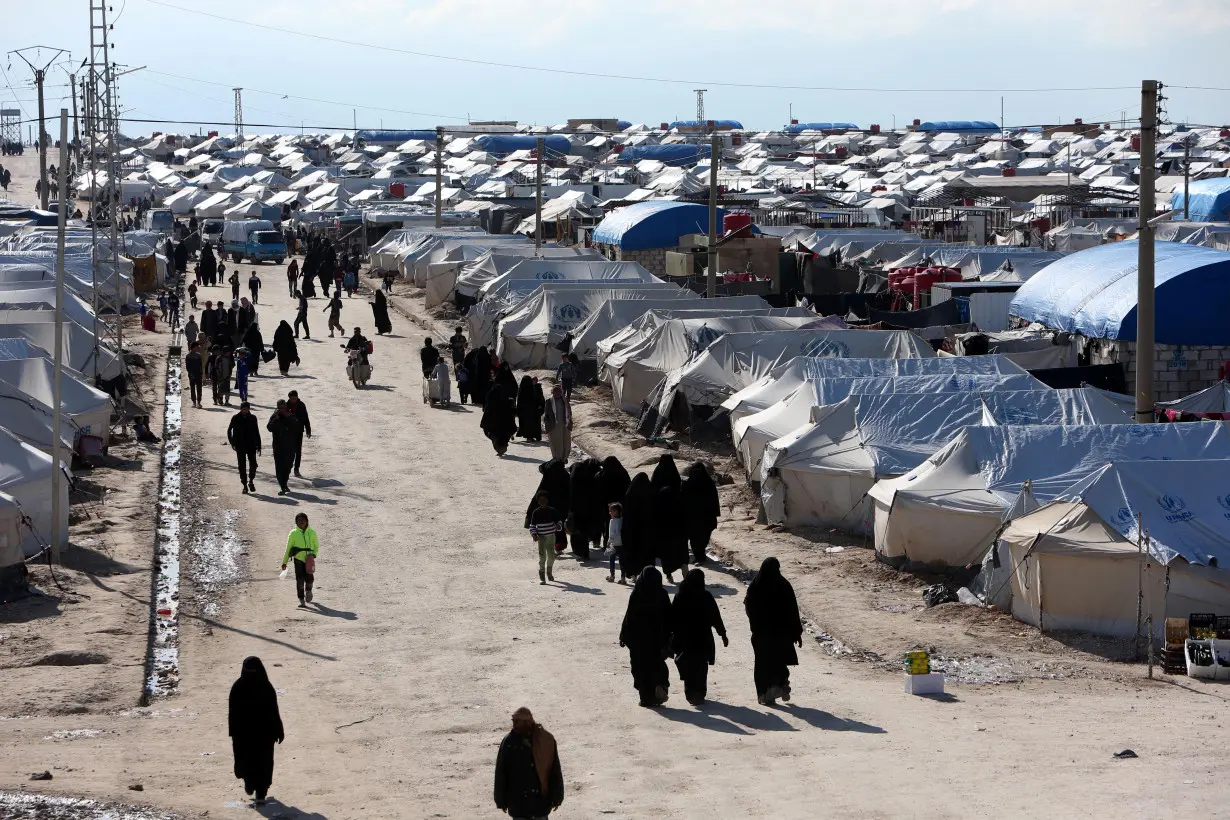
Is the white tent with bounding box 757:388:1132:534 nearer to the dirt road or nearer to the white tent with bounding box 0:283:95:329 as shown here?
the dirt road

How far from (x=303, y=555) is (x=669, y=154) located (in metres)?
98.4

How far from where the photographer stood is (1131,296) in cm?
2272

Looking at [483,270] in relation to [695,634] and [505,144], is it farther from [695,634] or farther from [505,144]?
[505,144]

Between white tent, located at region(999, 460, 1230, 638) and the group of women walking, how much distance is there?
10.0 feet

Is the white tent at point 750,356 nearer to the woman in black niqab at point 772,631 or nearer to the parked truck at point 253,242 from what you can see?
the woman in black niqab at point 772,631

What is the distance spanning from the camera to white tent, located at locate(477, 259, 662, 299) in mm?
36750

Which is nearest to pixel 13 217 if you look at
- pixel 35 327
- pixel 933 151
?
pixel 35 327

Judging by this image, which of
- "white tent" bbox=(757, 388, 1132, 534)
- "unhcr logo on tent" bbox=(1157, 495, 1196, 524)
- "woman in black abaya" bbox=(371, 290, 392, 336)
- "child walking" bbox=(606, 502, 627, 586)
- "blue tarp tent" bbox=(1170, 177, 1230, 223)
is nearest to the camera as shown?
"unhcr logo on tent" bbox=(1157, 495, 1196, 524)

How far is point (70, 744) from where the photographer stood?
1076 centimetres

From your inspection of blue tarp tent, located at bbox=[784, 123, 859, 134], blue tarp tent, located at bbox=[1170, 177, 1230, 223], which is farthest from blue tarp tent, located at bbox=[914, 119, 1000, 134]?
blue tarp tent, located at bbox=[1170, 177, 1230, 223]

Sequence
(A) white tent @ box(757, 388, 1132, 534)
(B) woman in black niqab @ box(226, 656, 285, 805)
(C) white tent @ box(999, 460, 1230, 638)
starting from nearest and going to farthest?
(B) woman in black niqab @ box(226, 656, 285, 805) → (C) white tent @ box(999, 460, 1230, 638) → (A) white tent @ box(757, 388, 1132, 534)

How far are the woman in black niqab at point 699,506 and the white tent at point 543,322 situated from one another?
1418cm

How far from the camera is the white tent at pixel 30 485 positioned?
626 inches

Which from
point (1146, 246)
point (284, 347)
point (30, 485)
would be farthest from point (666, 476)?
point (284, 347)
